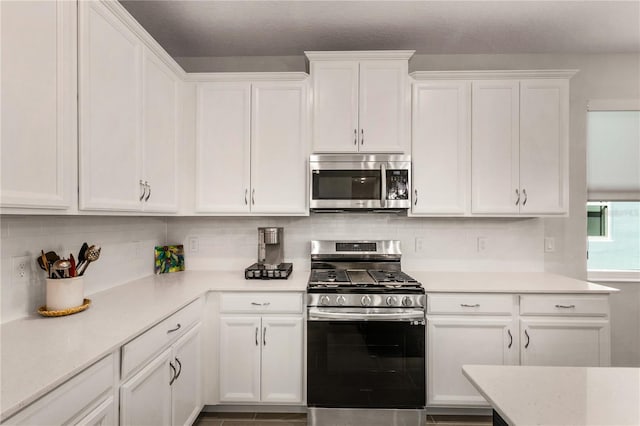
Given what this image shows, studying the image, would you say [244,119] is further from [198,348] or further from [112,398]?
[112,398]

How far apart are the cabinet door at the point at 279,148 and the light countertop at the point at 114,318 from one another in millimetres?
620

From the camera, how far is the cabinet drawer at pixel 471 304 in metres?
2.32

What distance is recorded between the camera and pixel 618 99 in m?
2.92

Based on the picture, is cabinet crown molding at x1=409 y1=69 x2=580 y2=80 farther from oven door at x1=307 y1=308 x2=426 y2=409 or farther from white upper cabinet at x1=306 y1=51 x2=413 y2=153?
oven door at x1=307 y1=308 x2=426 y2=409

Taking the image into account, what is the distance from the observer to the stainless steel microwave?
8.50 ft

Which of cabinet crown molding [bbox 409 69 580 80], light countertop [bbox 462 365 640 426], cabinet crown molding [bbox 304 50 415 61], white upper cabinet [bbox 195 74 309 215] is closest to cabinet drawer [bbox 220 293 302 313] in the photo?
white upper cabinet [bbox 195 74 309 215]

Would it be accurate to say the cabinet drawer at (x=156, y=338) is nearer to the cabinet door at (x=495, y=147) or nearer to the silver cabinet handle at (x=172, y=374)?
the silver cabinet handle at (x=172, y=374)

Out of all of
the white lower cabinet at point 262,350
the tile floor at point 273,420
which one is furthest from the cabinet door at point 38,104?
the tile floor at point 273,420

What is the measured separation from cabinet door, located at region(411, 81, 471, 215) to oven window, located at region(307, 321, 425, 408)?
0.93 metres

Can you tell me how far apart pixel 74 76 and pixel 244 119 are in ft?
4.21

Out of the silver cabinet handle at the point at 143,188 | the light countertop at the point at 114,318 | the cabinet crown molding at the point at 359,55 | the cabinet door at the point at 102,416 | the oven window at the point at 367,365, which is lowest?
the oven window at the point at 367,365

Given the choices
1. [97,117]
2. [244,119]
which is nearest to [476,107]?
[244,119]

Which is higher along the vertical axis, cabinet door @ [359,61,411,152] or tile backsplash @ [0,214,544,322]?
cabinet door @ [359,61,411,152]

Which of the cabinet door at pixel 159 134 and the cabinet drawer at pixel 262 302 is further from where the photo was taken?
the cabinet drawer at pixel 262 302
